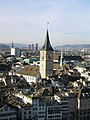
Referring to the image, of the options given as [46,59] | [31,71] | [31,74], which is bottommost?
[31,74]

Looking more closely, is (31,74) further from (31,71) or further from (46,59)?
(46,59)

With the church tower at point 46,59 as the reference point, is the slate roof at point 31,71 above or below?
below

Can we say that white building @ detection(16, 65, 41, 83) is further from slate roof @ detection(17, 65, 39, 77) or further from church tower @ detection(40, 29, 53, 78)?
church tower @ detection(40, 29, 53, 78)

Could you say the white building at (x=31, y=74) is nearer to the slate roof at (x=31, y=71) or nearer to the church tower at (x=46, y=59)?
the slate roof at (x=31, y=71)

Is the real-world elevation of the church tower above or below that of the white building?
above

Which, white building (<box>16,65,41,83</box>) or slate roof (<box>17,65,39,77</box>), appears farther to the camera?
slate roof (<box>17,65,39,77</box>)

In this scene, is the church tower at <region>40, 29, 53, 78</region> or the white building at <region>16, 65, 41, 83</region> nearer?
the white building at <region>16, 65, 41, 83</region>

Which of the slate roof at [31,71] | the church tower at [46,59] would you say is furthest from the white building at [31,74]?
the church tower at [46,59]

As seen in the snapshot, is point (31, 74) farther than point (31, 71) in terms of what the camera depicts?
No

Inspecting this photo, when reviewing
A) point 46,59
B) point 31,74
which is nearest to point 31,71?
point 31,74

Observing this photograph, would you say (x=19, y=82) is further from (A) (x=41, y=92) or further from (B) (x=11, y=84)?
(A) (x=41, y=92)

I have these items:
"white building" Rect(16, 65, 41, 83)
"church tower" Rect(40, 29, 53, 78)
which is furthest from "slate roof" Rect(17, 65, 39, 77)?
"church tower" Rect(40, 29, 53, 78)
